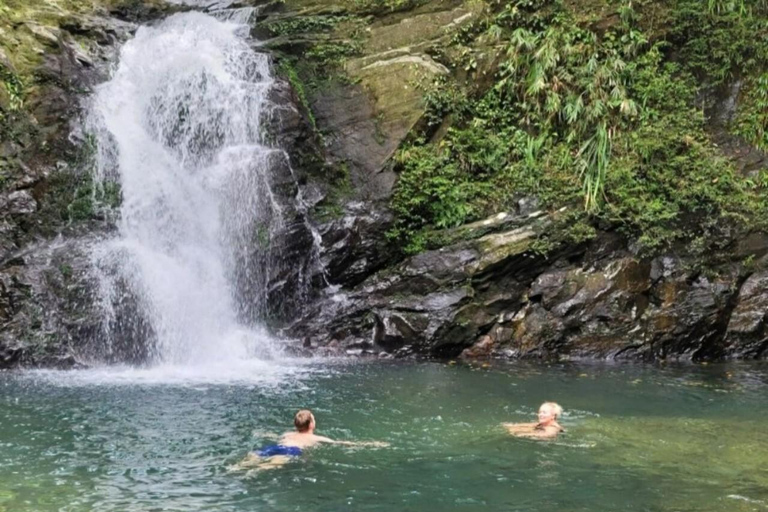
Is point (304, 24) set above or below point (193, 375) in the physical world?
above

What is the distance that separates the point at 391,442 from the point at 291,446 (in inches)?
50.9

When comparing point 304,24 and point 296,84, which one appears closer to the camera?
point 296,84

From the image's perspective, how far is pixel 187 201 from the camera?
49.9ft

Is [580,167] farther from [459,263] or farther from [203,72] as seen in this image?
[203,72]

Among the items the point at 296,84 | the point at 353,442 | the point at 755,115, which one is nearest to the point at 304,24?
the point at 296,84

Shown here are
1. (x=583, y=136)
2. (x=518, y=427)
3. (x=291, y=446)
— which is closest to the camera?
(x=291, y=446)

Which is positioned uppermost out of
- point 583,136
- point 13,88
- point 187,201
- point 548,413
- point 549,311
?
point 13,88

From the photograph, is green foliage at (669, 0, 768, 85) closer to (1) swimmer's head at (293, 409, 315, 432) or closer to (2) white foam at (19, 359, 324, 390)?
(2) white foam at (19, 359, 324, 390)

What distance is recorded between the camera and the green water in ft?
20.9

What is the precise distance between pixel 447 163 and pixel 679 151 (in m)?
5.05

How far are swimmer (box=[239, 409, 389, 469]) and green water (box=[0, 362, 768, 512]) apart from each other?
0.54ft

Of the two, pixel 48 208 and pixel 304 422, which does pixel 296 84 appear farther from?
pixel 304 422

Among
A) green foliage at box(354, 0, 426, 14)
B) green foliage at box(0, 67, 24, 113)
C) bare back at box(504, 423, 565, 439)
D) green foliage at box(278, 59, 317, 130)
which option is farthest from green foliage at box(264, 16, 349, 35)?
bare back at box(504, 423, 565, 439)

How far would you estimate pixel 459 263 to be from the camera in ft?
48.6
